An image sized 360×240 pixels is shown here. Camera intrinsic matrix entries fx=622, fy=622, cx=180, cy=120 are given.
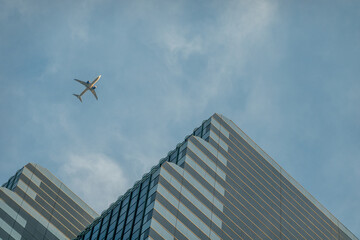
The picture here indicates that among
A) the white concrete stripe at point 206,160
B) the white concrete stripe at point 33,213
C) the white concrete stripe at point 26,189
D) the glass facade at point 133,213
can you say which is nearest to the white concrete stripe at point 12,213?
the white concrete stripe at point 33,213

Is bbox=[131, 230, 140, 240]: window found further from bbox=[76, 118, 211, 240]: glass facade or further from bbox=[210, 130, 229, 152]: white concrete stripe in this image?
bbox=[210, 130, 229, 152]: white concrete stripe

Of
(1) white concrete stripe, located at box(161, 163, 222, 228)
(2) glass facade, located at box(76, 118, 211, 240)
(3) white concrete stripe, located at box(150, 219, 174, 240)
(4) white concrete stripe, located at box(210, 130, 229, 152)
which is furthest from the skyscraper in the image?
(4) white concrete stripe, located at box(210, 130, 229, 152)

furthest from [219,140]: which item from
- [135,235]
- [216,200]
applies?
[135,235]

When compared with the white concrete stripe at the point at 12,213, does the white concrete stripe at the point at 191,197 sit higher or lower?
lower

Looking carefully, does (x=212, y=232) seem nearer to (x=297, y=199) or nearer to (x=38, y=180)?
(x=297, y=199)

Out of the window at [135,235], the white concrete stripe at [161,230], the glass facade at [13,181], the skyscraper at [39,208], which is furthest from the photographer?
the glass facade at [13,181]

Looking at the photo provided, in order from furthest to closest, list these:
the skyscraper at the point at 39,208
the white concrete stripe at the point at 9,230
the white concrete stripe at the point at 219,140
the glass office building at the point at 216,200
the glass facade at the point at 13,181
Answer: the glass facade at the point at 13,181, the skyscraper at the point at 39,208, the white concrete stripe at the point at 9,230, the white concrete stripe at the point at 219,140, the glass office building at the point at 216,200

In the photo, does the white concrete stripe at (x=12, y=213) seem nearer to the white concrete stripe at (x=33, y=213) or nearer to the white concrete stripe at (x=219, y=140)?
the white concrete stripe at (x=33, y=213)

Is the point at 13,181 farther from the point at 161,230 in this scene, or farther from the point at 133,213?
the point at 161,230
